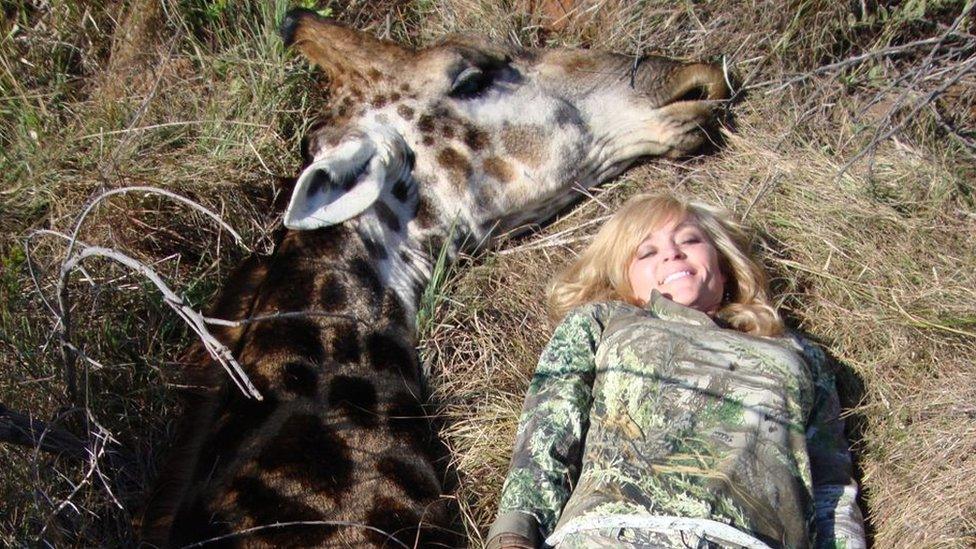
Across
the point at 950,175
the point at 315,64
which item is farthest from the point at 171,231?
the point at 950,175

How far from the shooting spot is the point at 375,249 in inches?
140

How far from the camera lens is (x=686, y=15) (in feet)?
14.7

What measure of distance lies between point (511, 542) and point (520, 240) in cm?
153

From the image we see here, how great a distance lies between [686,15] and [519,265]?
4.66 ft

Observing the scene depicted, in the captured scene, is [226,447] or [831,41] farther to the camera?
[831,41]

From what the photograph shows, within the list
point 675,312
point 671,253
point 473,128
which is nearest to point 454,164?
point 473,128

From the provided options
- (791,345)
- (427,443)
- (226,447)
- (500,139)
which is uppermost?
(500,139)

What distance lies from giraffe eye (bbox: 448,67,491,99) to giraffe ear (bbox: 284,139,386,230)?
0.42 meters

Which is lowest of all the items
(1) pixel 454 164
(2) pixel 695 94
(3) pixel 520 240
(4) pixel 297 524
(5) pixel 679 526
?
(4) pixel 297 524

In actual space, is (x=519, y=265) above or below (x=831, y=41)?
below

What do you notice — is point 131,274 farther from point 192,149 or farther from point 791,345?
point 791,345

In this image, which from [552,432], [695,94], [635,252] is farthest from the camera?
[695,94]

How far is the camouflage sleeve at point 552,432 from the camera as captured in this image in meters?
2.91

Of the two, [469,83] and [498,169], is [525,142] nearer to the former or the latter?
[498,169]
